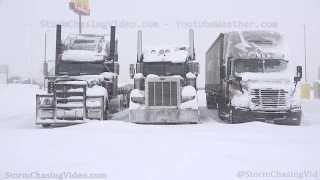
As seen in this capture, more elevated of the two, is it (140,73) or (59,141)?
(140,73)

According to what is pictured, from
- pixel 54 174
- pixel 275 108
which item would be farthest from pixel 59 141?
pixel 275 108

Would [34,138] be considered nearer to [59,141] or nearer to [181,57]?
[59,141]

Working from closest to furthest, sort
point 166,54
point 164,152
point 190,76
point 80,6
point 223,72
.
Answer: point 164,152 < point 190,76 < point 166,54 < point 223,72 < point 80,6

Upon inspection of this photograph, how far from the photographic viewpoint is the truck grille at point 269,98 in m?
13.5

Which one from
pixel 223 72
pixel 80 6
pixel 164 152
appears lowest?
pixel 164 152

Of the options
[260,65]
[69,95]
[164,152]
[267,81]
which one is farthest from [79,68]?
[164,152]

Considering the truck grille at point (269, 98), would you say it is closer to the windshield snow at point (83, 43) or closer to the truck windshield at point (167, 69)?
the truck windshield at point (167, 69)

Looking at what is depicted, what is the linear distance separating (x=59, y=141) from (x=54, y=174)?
11.2 ft

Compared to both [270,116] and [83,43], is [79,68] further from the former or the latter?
[270,116]

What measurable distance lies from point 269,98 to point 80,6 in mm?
34516

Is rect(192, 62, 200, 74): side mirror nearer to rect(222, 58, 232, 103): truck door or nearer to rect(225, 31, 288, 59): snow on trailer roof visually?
rect(222, 58, 232, 103): truck door

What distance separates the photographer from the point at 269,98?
13.6 m

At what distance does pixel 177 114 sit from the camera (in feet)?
44.4

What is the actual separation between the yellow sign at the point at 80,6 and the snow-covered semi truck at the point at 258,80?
97.0 ft
